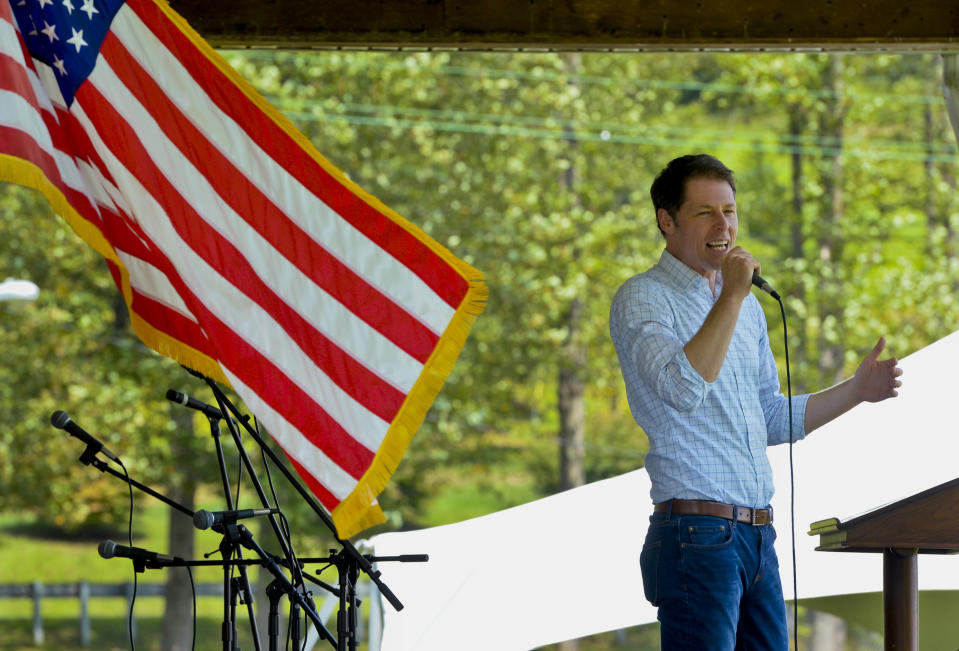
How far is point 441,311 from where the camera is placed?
98.8 inches

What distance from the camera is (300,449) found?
8.05 ft

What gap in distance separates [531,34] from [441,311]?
4.95ft

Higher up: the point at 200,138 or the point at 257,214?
the point at 200,138

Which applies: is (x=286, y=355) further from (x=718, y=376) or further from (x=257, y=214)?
(x=718, y=376)

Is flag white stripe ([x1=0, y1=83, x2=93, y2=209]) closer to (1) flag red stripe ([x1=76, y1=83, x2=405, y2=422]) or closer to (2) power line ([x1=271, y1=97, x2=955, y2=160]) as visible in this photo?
(1) flag red stripe ([x1=76, y1=83, x2=405, y2=422])

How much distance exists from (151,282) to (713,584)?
142 centimetres

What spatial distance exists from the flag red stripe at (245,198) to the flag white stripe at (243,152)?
14 mm

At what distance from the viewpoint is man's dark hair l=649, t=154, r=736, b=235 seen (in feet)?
8.75

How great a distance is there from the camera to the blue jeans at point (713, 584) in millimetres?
2383

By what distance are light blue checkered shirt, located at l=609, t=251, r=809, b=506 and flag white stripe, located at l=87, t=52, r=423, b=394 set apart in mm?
494

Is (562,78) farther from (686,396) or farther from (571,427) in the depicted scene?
(686,396)

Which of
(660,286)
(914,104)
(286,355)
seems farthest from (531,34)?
(914,104)

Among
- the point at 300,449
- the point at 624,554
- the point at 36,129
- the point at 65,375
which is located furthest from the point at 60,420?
the point at 65,375

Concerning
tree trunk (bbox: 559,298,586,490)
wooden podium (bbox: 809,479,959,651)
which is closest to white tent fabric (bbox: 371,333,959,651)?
wooden podium (bbox: 809,479,959,651)
